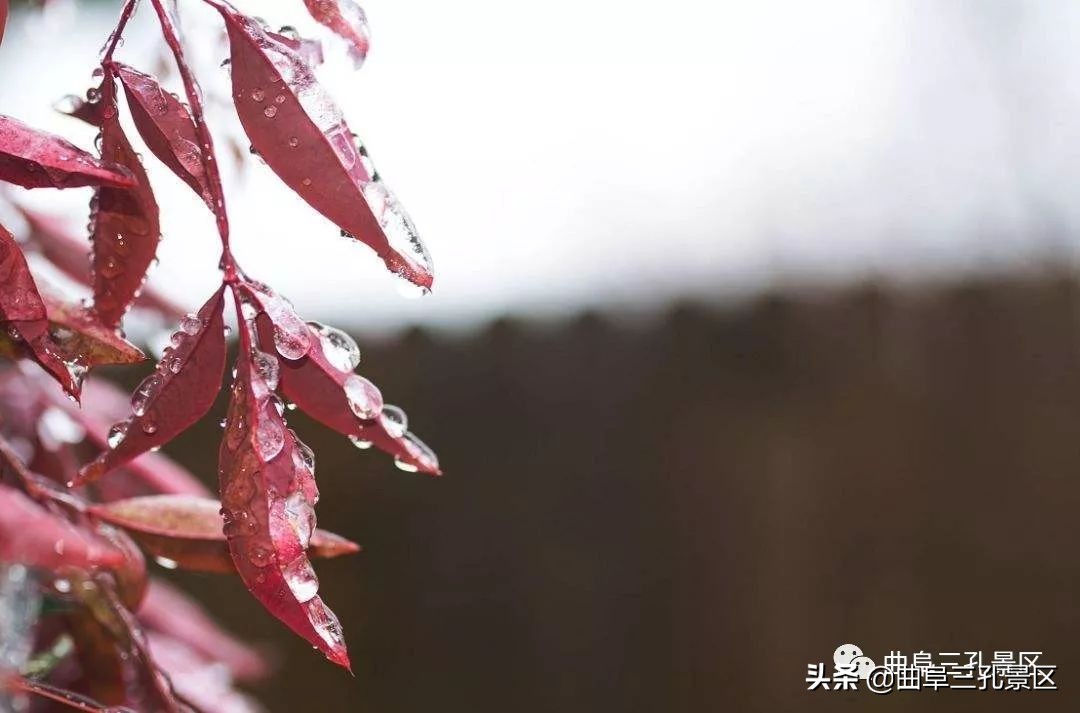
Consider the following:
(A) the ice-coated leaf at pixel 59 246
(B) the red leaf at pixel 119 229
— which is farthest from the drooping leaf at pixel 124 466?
(B) the red leaf at pixel 119 229

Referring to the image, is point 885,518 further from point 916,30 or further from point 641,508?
point 916,30

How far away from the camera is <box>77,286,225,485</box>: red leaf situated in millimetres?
284

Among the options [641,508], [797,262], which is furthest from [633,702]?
[797,262]

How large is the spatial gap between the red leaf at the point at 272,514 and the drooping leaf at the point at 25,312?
60mm

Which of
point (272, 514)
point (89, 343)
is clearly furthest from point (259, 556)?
point (89, 343)

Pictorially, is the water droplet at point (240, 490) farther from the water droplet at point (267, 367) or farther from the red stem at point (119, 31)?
the red stem at point (119, 31)

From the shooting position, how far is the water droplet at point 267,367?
27 cm

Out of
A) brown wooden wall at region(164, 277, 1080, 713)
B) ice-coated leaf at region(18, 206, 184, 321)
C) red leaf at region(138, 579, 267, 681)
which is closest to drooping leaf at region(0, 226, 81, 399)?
ice-coated leaf at region(18, 206, 184, 321)

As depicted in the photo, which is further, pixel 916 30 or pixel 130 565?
pixel 916 30

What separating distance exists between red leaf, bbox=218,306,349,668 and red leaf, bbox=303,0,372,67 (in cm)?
9

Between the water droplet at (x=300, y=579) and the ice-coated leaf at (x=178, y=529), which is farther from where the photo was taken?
the ice-coated leaf at (x=178, y=529)

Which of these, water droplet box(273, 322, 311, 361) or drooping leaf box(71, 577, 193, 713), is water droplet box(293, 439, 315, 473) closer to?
water droplet box(273, 322, 311, 361)

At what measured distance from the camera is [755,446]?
208 centimetres

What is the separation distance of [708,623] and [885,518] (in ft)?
1.41
